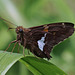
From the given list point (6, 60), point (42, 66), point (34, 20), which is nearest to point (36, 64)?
point (42, 66)

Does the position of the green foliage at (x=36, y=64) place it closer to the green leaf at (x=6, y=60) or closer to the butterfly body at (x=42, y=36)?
the green leaf at (x=6, y=60)

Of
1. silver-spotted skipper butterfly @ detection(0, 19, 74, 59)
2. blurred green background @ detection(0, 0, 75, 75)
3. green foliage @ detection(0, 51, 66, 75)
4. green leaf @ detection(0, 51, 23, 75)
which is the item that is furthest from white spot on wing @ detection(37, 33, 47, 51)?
blurred green background @ detection(0, 0, 75, 75)

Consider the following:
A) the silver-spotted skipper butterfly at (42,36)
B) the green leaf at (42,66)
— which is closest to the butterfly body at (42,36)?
the silver-spotted skipper butterfly at (42,36)

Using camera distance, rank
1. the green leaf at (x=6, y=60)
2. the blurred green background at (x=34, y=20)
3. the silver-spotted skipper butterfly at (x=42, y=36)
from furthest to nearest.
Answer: the blurred green background at (x=34, y=20) → the silver-spotted skipper butterfly at (x=42, y=36) → the green leaf at (x=6, y=60)

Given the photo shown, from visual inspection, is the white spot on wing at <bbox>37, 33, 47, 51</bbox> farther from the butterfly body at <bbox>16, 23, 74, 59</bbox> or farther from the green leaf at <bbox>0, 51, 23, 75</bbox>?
the green leaf at <bbox>0, 51, 23, 75</bbox>

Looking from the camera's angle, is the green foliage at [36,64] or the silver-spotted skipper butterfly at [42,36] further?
the silver-spotted skipper butterfly at [42,36]

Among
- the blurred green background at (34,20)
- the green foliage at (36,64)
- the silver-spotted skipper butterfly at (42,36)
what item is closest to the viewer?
→ the green foliage at (36,64)
